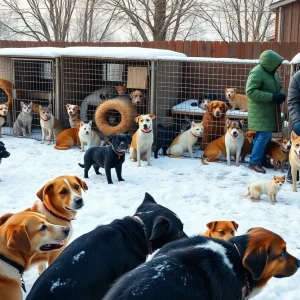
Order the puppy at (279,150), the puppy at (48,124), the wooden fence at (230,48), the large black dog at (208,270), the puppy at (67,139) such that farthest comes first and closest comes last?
the wooden fence at (230,48)
the puppy at (48,124)
the puppy at (67,139)
the puppy at (279,150)
the large black dog at (208,270)

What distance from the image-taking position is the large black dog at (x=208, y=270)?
188cm

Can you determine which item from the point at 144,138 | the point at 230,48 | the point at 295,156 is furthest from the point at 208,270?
the point at 230,48

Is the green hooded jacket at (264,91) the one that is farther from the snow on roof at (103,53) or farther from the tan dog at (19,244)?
the tan dog at (19,244)

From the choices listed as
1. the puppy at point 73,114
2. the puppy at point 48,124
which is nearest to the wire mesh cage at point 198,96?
the puppy at point 73,114

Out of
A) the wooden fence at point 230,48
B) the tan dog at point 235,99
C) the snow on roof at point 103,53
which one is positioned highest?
the wooden fence at point 230,48

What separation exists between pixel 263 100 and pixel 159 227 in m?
4.44

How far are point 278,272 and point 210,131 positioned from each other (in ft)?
19.1

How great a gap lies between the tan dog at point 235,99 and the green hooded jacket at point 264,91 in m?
1.83

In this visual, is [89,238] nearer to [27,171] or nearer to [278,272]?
[278,272]

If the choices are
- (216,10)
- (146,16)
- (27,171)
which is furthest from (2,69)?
(216,10)

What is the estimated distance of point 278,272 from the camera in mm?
2252

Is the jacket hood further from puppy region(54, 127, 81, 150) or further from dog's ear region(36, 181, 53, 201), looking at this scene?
dog's ear region(36, 181, 53, 201)

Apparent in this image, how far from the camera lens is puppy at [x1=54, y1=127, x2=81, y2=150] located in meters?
8.30

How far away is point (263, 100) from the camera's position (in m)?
6.49
